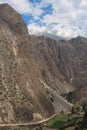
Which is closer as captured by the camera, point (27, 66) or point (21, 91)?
point (21, 91)

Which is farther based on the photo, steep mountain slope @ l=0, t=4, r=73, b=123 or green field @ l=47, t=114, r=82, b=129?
steep mountain slope @ l=0, t=4, r=73, b=123

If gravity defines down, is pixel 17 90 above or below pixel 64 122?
above

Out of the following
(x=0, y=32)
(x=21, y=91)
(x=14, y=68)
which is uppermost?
(x=0, y=32)

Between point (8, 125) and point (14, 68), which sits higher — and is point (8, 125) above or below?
below

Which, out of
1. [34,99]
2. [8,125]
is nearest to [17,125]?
[8,125]

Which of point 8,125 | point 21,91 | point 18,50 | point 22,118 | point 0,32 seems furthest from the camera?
point 18,50

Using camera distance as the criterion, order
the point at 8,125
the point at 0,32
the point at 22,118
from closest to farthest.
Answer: the point at 8,125, the point at 22,118, the point at 0,32

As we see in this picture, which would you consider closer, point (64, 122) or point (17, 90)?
point (64, 122)

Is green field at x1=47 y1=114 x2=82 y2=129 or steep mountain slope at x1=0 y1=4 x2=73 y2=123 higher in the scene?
steep mountain slope at x1=0 y1=4 x2=73 y2=123

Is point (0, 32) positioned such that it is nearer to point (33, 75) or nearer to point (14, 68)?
point (14, 68)

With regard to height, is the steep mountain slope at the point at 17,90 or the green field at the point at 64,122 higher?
the steep mountain slope at the point at 17,90

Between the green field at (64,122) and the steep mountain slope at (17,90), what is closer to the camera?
the green field at (64,122)
